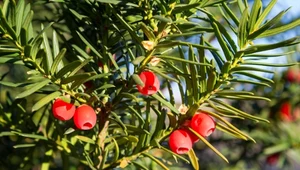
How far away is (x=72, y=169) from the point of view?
1.94ft

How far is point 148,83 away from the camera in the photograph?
1.19ft

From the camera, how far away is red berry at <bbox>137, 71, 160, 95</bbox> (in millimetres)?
363

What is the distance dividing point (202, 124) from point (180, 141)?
0.07 ft

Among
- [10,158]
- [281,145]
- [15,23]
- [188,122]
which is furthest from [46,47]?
[281,145]

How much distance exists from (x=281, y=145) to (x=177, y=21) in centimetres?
53

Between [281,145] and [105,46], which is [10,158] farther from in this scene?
[281,145]

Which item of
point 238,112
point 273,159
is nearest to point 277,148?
point 273,159

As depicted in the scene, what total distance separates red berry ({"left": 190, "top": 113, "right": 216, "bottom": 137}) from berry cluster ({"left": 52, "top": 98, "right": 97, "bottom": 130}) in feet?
0.28

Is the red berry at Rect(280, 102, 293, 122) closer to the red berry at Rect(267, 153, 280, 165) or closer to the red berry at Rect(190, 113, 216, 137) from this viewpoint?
the red berry at Rect(267, 153, 280, 165)

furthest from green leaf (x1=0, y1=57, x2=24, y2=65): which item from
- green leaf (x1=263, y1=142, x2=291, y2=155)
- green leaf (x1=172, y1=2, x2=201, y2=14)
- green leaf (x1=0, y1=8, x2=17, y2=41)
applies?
green leaf (x1=263, y1=142, x2=291, y2=155)

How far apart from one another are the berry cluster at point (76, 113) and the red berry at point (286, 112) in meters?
0.57

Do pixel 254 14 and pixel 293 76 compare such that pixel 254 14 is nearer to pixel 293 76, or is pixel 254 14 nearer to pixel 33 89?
pixel 33 89

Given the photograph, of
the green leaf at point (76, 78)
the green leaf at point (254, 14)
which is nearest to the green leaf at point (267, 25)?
the green leaf at point (254, 14)

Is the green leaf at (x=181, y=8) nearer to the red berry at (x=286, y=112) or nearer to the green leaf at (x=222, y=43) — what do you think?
the green leaf at (x=222, y=43)
